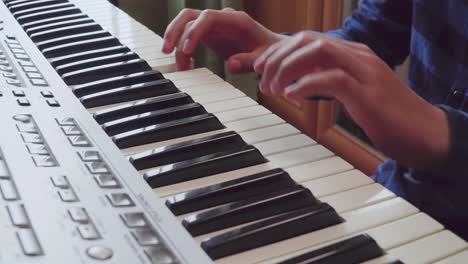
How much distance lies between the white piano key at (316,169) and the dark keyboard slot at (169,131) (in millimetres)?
109

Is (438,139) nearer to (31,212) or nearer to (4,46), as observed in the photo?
(31,212)

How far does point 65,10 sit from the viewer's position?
3.37ft

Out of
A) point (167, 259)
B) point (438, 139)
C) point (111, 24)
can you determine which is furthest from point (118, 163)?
point (111, 24)

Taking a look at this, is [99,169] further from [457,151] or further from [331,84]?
[457,151]

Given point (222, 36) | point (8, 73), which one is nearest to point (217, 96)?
point (222, 36)

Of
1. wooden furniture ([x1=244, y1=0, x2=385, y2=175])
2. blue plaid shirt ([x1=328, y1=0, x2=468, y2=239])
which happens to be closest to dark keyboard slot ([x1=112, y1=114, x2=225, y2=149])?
blue plaid shirt ([x1=328, y1=0, x2=468, y2=239])

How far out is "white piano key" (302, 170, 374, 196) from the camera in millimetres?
571

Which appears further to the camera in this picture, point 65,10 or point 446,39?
point 65,10

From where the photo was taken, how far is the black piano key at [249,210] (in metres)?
0.51

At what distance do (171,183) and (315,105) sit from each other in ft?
4.75

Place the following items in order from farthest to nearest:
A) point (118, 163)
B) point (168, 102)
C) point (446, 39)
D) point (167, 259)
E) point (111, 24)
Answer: point (111, 24)
point (446, 39)
point (168, 102)
point (118, 163)
point (167, 259)

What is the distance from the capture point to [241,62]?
83 centimetres

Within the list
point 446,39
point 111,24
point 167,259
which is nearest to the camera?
point 167,259

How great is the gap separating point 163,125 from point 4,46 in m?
0.31
